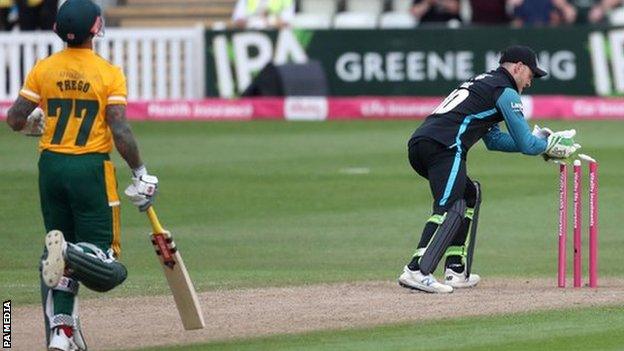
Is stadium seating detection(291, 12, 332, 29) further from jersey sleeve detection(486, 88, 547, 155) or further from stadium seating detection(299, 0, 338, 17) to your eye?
jersey sleeve detection(486, 88, 547, 155)

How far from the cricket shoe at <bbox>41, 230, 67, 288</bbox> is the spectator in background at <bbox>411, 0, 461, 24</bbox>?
18.3 metres

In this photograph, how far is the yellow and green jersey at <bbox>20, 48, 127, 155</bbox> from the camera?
9.21m

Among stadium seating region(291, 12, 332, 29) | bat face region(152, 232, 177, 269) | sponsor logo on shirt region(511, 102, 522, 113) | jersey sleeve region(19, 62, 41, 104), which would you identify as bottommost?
stadium seating region(291, 12, 332, 29)

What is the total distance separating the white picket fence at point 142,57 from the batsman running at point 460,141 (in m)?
14.0

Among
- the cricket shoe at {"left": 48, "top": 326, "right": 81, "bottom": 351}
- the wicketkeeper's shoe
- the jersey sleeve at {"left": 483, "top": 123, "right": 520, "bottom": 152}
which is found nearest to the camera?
the cricket shoe at {"left": 48, "top": 326, "right": 81, "bottom": 351}

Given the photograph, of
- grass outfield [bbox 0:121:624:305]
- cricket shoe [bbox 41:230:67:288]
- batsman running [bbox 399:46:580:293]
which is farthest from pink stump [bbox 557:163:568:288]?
cricket shoe [bbox 41:230:67:288]

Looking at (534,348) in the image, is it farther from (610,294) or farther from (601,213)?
(601,213)

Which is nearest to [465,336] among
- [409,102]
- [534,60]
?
[534,60]

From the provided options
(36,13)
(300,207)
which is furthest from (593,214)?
(36,13)

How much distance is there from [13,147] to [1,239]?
23.0ft

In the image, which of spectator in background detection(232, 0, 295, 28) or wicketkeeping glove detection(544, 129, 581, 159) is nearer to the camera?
wicketkeeping glove detection(544, 129, 581, 159)

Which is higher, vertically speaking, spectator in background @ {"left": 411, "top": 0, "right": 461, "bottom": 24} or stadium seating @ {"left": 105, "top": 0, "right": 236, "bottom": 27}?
spectator in background @ {"left": 411, "top": 0, "right": 461, "bottom": 24}

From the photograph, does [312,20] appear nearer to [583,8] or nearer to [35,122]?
[583,8]

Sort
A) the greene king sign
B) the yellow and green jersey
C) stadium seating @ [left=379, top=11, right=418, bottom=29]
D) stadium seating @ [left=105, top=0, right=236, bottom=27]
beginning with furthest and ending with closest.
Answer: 1. stadium seating @ [left=105, top=0, right=236, bottom=27]
2. stadium seating @ [left=379, top=11, right=418, bottom=29]
3. the greene king sign
4. the yellow and green jersey
